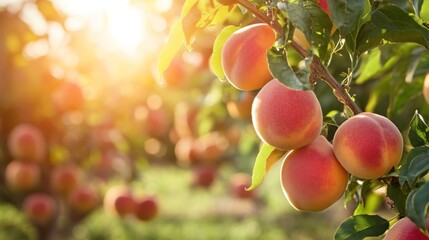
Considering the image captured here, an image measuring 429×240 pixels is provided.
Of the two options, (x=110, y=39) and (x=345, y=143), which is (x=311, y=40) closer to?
(x=345, y=143)

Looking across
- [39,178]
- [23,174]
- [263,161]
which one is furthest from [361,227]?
[39,178]

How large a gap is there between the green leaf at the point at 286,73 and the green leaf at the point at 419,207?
7.2 inches

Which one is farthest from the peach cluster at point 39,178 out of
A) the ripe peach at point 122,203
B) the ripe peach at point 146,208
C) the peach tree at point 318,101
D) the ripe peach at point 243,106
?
the peach tree at point 318,101

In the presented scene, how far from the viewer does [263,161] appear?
971 mm

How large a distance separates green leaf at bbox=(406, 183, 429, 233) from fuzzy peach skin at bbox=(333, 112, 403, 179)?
0.14 meters

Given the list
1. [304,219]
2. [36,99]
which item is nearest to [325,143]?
[36,99]

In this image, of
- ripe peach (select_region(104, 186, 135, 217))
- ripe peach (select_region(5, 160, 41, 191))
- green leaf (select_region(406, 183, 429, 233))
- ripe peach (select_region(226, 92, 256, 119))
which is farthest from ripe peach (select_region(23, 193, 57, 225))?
green leaf (select_region(406, 183, 429, 233))

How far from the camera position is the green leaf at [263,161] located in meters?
0.96

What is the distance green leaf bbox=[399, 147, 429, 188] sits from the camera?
77 centimetres

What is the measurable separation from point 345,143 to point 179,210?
9062 millimetres

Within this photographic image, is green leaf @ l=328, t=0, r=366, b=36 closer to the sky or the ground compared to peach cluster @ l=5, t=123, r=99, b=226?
closer to the sky

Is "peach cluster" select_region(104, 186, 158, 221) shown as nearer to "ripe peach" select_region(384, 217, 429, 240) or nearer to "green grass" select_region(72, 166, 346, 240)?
"green grass" select_region(72, 166, 346, 240)

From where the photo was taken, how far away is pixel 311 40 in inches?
33.2

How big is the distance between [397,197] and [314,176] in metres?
0.13
